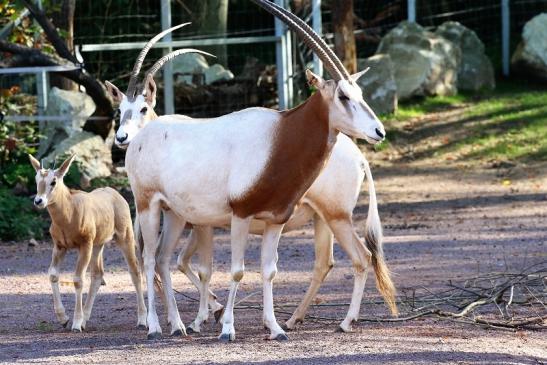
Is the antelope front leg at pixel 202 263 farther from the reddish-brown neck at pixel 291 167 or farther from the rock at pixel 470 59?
the rock at pixel 470 59

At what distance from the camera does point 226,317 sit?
24.1 feet

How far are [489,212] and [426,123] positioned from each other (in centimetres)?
419

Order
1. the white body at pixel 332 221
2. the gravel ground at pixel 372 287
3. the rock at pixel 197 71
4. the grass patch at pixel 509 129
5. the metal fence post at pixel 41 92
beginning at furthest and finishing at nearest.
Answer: the rock at pixel 197 71 < the grass patch at pixel 509 129 < the metal fence post at pixel 41 92 < the white body at pixel 332 221 < the gravel ground at pixel 372 287

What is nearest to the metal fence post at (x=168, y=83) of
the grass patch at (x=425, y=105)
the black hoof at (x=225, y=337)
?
the grass patch at (x=425, y=105)

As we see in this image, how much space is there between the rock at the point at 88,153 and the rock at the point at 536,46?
306 inches

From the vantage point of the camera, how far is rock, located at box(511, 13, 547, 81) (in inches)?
758

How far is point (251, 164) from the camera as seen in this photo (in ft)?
24.1

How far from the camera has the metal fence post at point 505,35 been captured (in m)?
20.0

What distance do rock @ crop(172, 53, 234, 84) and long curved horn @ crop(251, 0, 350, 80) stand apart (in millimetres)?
8649

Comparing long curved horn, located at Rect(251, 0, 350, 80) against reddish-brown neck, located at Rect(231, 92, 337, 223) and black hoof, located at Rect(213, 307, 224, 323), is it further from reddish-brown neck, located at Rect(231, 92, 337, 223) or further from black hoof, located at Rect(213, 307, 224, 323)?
black hoof, located at Rect(213, 307, 224, 323)

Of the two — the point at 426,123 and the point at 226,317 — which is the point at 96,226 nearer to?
the point at 226,317

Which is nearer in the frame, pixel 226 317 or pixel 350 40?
pixel 226 317

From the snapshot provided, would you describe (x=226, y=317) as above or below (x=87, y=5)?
below

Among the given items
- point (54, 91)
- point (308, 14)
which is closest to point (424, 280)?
point (54, 91)
